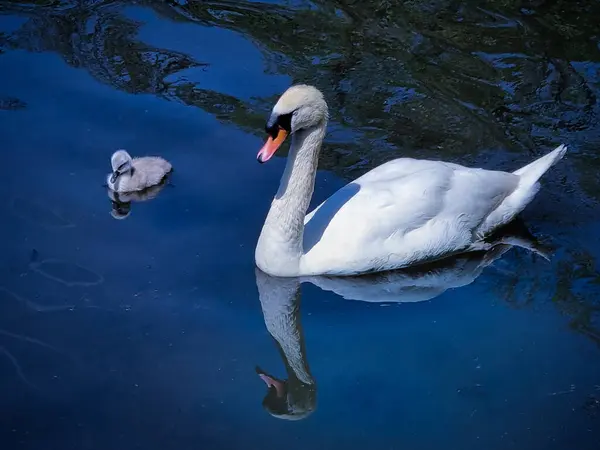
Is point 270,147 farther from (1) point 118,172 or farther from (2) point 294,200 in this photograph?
(1) point 118,172

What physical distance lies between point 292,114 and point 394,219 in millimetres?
1118

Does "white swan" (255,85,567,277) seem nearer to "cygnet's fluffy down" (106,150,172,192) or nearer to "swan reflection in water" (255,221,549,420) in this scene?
"swan reflection in water" (255,221,549,420)

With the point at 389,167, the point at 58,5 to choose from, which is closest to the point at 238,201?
the point at 389,167

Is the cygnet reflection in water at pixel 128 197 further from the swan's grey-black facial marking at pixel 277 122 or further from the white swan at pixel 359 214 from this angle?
the swan's grey-black facial marking at pixel 277 122

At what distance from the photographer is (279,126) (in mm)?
6801

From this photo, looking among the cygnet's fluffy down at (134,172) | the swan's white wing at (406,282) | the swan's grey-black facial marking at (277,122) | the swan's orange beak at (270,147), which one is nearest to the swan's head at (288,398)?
the swan's white wing at (406,282)

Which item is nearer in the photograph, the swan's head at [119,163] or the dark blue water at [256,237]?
the dark blue water at [256,237]

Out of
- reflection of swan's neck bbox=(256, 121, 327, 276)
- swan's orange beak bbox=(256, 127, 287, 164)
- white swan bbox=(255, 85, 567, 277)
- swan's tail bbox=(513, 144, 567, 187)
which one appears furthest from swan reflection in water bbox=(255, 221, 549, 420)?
swan's orange beak bbox=(256, 127, 287, 164)

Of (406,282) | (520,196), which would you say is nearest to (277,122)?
(406,282)

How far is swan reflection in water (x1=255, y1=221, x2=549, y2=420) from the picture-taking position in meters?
6.40

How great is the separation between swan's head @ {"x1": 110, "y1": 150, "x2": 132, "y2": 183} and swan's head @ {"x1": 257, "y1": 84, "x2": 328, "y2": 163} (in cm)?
179

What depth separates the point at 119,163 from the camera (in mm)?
8109

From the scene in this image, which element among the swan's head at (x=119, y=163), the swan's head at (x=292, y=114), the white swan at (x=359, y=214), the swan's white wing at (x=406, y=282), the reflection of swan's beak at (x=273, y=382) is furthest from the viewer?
the swan's head at (x=119, y=163)

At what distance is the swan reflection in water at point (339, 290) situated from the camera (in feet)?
21.0
